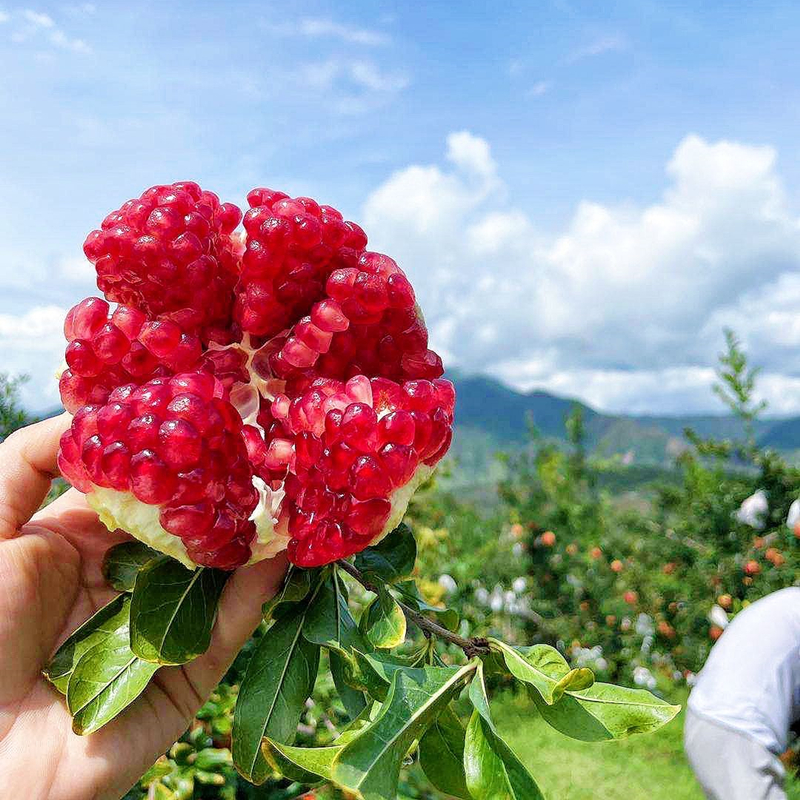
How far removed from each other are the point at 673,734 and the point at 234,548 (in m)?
5.35

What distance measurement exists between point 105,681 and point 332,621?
0.31 metres

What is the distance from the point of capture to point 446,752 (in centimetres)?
108

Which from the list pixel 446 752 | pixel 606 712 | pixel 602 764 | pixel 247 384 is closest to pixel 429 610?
pixel 446 752

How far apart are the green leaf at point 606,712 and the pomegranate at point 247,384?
1.03 feet

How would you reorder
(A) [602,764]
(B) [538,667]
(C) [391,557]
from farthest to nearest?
1. (A) [602,764]
2. (C) [391,557]
3. (B) [538,667]

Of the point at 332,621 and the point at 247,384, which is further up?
the point at 247,384

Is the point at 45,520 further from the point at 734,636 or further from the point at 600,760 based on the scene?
the point at 600,760

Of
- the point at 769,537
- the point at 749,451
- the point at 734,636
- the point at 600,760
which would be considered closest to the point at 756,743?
the point at 734,636

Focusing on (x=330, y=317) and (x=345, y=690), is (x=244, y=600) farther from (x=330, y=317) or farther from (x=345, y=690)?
(x=330, y=317)

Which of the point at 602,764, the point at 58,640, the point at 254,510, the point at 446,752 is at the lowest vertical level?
the point at 602,764

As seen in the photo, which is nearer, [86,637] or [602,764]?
[86,637]

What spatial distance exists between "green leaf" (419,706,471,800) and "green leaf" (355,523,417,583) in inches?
8.4

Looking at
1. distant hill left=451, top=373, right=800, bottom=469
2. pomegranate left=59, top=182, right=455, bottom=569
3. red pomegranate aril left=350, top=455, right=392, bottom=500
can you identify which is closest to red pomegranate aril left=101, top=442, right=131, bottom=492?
pomegranate left=59, top=182, right=455, bottom=569

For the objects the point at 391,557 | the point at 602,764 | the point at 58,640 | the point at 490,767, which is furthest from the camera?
the point at 602,764
